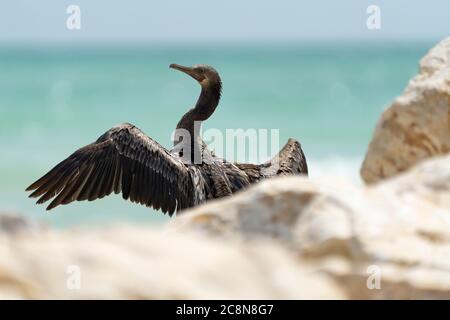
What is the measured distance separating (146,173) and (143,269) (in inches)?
163

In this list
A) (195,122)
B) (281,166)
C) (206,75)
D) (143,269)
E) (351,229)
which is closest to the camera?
(143,269)

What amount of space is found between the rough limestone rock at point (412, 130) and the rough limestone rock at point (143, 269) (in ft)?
5.57

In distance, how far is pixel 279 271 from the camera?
330 centimetres

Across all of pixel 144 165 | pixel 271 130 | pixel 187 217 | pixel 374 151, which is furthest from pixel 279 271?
pixel 271 130

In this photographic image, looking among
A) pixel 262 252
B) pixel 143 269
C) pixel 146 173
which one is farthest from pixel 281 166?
pixel 143 269

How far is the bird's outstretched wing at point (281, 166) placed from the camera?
762cm

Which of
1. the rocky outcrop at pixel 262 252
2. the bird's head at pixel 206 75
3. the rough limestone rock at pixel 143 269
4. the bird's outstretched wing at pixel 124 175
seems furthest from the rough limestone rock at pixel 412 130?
the bird's head at pixel 206 75

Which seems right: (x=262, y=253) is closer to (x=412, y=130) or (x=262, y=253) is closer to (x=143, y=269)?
(x=143, y=269)

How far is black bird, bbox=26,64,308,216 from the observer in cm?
727

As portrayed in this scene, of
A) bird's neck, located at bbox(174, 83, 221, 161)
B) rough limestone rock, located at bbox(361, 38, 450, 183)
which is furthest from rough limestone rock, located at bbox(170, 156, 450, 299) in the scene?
bird's neck, located at bbox(174, 83, 221, 161)

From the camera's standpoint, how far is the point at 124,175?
24.4ft
